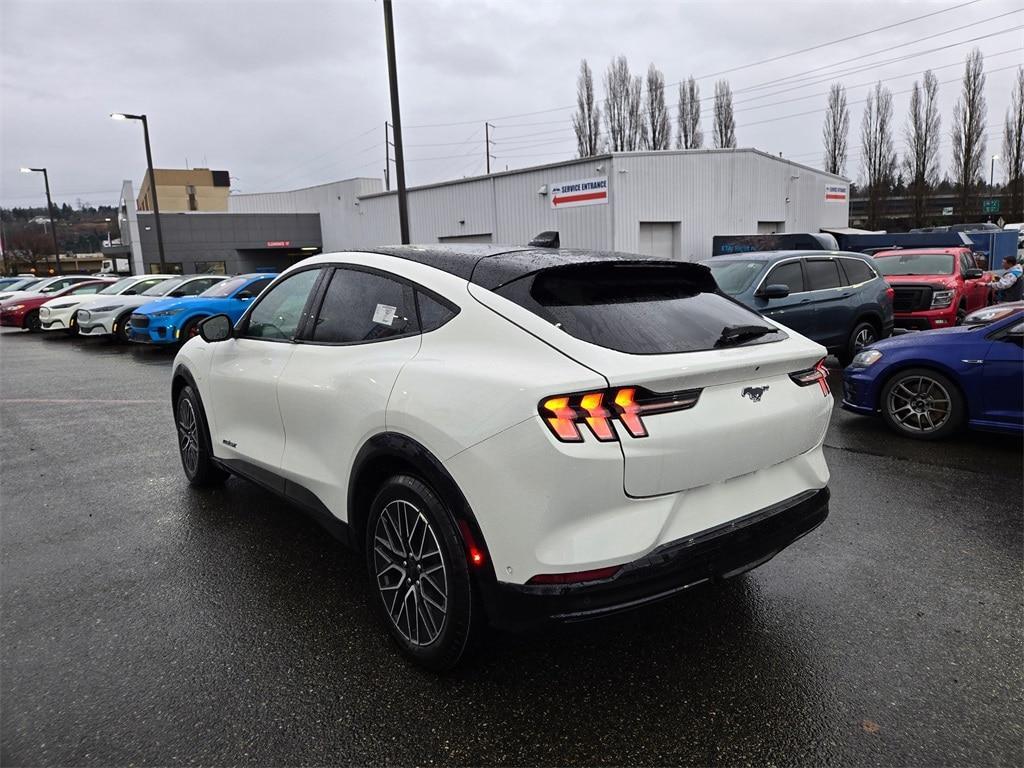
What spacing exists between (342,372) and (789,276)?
7.56 m

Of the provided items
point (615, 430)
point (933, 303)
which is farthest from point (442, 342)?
point (933, 303)

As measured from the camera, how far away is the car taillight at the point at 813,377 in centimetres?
280

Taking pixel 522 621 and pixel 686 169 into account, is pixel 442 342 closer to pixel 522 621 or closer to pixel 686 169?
pixel 522 621

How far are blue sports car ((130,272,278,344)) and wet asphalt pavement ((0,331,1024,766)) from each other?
9.39m

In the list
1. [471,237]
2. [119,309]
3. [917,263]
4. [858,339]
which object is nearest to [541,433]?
[858,339]

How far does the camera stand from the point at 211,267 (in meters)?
42.1

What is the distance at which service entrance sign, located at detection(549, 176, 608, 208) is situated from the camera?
22172 mm

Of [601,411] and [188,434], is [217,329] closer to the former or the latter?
[188,434]

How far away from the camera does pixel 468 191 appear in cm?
2738

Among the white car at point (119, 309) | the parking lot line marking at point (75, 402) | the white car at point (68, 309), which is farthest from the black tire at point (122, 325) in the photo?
the parking lot line marking at point (75, 402)

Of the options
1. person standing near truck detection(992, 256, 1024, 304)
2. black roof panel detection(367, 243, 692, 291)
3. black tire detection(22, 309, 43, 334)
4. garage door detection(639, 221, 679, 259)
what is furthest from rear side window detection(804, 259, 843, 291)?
black tire detection(22, 309, 43, 334)

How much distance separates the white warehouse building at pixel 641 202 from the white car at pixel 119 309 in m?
8.14

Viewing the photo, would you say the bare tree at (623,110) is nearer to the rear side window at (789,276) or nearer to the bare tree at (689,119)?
the bare tree at (689,119)

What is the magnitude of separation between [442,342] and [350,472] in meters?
0.72
